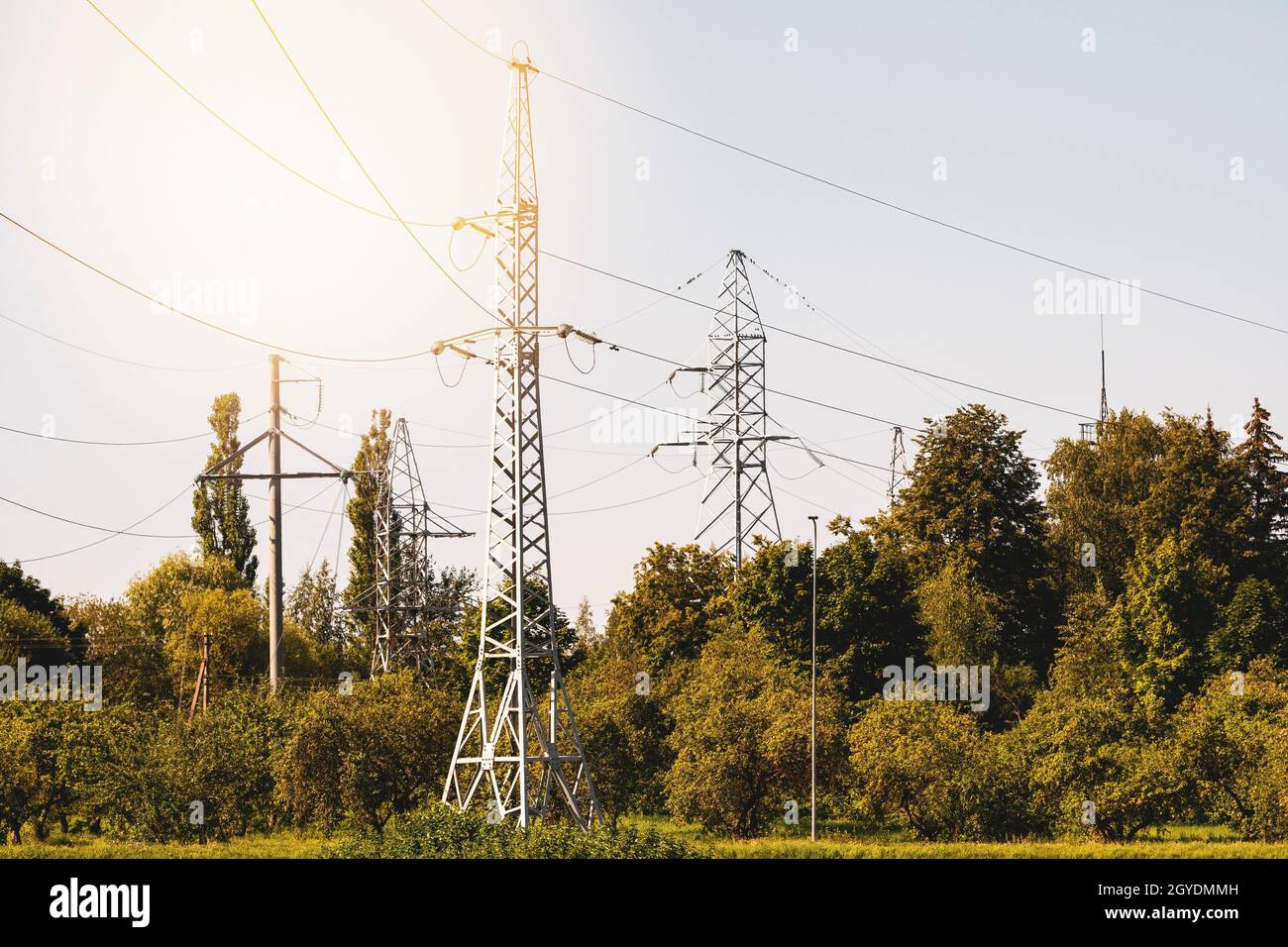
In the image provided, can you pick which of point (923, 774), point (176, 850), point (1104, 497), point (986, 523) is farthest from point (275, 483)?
point (1104, 497)

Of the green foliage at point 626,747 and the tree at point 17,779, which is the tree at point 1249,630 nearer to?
the green foliage at point 626,747

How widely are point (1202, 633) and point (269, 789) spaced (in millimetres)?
49446

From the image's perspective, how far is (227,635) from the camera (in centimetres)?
8662

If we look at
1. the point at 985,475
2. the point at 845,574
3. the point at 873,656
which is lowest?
the point at 873,656

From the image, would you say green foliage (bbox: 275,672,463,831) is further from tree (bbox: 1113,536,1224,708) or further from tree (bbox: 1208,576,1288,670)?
tree (bbox: 1208,576,1288,670)

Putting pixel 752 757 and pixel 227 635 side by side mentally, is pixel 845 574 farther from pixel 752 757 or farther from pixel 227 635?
pixel 227 635

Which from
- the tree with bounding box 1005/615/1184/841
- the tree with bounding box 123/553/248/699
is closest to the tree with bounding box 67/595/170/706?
the tree with bounding box 123/553/248/699

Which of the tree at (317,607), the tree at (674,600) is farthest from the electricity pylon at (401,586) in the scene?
the tree at (317,607)

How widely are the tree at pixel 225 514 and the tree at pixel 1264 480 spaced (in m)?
67.0

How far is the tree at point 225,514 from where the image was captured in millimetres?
95562

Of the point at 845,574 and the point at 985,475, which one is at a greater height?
the point at 985,475

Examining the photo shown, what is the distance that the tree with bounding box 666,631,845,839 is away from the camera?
53.1 meters

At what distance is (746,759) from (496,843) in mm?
22679
